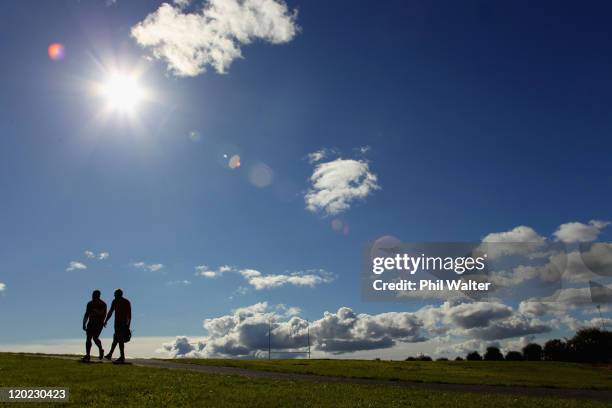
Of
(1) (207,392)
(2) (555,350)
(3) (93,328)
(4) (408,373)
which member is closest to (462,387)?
(4) (408,373)

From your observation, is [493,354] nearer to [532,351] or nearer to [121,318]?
[532,351]

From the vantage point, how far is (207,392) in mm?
13852

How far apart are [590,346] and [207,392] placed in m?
125

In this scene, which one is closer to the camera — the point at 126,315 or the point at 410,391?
the point at 410,391

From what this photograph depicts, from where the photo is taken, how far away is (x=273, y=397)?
44.1 ft

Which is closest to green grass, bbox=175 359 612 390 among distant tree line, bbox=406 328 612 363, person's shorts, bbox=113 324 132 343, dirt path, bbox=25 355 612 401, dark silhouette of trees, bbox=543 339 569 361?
dirt path, bbox=25 355 612 401

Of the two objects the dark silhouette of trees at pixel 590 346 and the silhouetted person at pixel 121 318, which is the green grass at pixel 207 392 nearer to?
the silhouetted person at pixel 121 318

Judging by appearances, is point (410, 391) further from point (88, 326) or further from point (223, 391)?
point (88, 326)

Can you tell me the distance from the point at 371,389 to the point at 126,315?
36.9 ft

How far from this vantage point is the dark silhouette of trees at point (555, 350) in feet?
398

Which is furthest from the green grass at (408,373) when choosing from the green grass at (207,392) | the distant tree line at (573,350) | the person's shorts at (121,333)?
the distant tree line at (573,350)

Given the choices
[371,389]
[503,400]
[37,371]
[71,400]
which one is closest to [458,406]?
[503,400]

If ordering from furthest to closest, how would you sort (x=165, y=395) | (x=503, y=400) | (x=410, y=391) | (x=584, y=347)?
1. (x=584, y=347)
2. (x=410, y=391)
3. (x=503, y=400)
4. (x=165, y=395)

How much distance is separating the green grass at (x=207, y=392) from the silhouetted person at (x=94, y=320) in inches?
126
